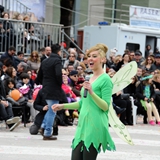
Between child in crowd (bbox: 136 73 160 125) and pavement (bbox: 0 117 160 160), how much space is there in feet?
6.86

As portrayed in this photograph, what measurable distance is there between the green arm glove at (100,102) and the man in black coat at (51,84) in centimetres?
501

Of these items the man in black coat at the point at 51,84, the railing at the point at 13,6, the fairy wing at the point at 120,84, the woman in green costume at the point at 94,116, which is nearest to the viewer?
the woman in green costume at the point at 94,116

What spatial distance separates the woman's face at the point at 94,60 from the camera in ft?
19.0

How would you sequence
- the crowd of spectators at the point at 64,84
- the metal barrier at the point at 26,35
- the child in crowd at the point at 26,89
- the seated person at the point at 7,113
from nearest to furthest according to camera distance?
the seated person at the point at 7,113
the crowd of spectators at the point at 64,84
the child in crowd at the point at 26,89
the metal barrier at the point at 26,35

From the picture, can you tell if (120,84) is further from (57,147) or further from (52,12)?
(52,12)

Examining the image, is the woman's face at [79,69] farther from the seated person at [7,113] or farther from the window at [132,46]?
the window at [132,46]

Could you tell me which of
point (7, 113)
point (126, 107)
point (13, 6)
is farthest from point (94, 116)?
point (13, 6)

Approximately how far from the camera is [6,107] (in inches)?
482

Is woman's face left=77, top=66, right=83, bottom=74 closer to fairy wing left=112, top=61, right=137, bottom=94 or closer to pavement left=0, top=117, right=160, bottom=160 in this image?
pavement left=0, top=117, right=160, bottom=160

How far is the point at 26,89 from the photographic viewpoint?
13242 millimetres

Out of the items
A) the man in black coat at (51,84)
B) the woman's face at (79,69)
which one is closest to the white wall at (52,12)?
the woman's face at (79,69)

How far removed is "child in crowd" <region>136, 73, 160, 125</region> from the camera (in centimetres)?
1503

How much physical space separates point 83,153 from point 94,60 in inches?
39.0

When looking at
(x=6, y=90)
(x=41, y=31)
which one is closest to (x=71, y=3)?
(x=41, y=31)
